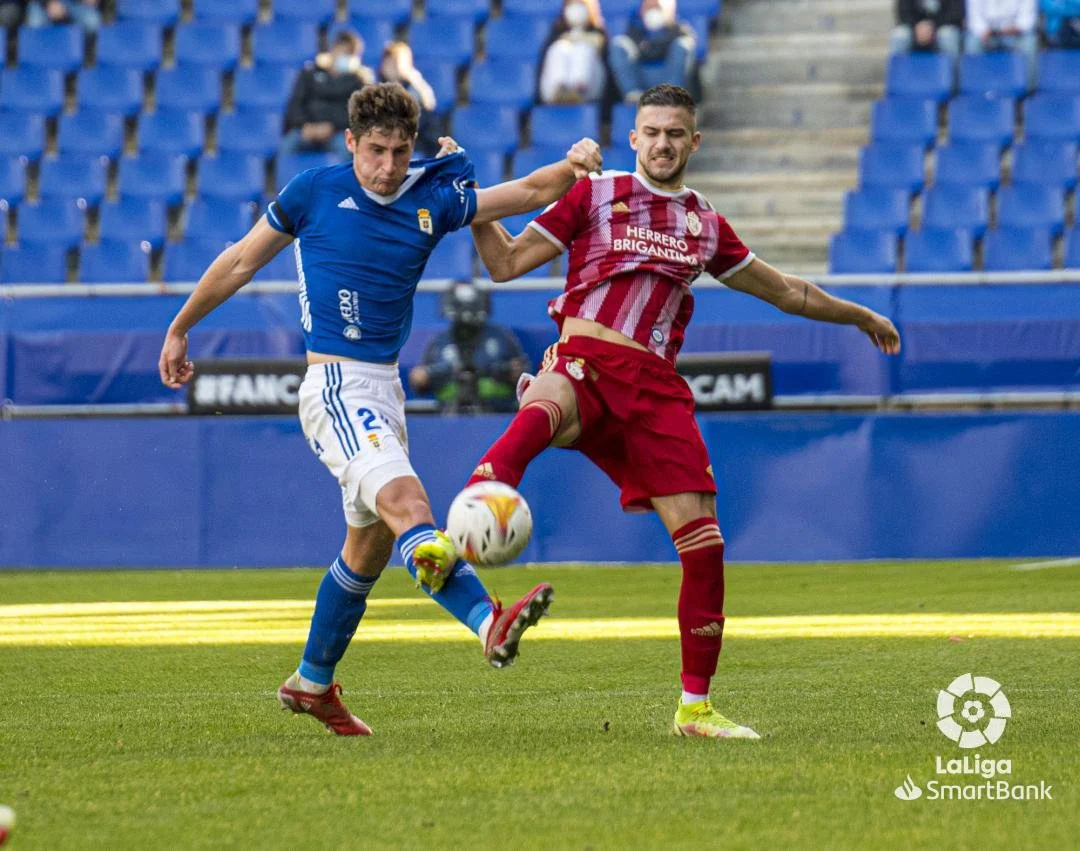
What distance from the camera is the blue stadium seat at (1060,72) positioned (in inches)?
755

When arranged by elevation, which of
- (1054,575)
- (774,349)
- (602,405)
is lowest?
(1054,575)

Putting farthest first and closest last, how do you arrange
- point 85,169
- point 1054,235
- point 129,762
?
1. point 85,169
2. point 1054,235
3. point 129,762

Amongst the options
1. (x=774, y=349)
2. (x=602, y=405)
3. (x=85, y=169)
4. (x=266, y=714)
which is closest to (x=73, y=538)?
(x=774, y=349)

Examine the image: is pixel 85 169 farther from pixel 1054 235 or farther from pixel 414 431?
pixel 1054 235

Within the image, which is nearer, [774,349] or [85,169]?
[774,349]

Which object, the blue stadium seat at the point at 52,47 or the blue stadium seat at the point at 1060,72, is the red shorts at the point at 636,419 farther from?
Answer: the blue stadium seat at the point at 52,47

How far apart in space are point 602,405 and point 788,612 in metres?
4.67

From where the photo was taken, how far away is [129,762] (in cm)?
540

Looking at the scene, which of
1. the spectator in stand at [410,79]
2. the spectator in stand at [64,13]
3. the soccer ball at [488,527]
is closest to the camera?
the soccer ball at [488,527]

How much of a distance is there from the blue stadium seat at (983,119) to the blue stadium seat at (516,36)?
464 cm

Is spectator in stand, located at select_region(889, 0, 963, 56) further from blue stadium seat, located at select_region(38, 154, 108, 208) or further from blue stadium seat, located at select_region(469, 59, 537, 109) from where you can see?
blue stadium seat, located at select_region(38, 154, 108, 208)

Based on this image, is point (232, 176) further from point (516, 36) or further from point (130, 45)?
point (516, 36)

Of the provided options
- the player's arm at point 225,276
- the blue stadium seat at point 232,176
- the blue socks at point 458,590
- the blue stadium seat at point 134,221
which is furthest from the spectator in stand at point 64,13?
the blue socks at point 458,590

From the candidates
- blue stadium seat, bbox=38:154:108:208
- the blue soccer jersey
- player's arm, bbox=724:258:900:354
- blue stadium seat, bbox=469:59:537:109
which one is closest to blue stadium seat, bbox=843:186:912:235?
blue stadium seat, bbox=469:59:537:109
